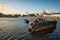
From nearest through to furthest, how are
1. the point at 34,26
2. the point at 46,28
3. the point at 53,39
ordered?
the point at 53,39, the point at 34,26, the point at 46,28

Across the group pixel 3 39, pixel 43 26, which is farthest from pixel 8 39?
pixel 43 26

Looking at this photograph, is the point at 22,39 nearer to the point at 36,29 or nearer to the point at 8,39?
the point at 8,39

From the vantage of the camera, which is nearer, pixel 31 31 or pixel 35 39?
pixel 35 39

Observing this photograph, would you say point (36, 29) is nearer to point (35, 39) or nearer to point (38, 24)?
point (38, 24)

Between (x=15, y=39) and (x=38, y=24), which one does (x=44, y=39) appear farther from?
(x=38, y=24)

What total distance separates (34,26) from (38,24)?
1.45m

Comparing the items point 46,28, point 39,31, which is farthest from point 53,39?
point 46,28

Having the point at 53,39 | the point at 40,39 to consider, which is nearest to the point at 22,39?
the point at 40,39

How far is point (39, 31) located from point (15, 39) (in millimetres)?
12112

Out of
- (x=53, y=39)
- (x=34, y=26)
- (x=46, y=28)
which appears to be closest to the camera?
(x=53, y=39)

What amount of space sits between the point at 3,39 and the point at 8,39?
1.00 meters

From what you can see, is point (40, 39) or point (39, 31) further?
point (39, 31)

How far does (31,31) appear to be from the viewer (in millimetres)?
41438

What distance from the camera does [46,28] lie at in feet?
147
